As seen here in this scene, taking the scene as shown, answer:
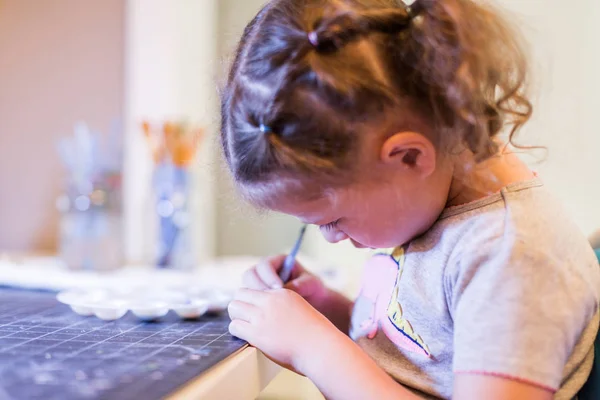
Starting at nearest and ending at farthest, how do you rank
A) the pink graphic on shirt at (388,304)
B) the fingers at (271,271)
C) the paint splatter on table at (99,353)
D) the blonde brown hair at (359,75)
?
1. the paint splatter on table at (99,353)
2. the blonde brown hair at (359,75)
3. the pink graphic on shirt at (388,304)
4. the fingers at (271,271)

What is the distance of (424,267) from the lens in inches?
24.5

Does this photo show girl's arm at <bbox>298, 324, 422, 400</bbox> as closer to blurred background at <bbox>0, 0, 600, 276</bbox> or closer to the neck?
the neck

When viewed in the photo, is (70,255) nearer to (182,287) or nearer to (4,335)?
(182,287)

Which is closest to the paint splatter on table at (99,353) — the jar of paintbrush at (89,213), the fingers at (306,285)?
the fingers at (306,285)

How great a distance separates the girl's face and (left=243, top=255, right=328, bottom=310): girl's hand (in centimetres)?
17

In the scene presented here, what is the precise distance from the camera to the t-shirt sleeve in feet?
1.66

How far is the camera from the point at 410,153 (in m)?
0.57

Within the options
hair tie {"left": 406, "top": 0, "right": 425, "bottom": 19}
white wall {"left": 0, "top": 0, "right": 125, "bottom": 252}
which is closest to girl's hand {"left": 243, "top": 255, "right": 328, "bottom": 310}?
hair tie {"left": 406, "top": 0, "right": 425, "bottom": 19}

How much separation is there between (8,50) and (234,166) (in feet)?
3.25

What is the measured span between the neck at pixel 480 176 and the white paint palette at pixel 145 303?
31cm

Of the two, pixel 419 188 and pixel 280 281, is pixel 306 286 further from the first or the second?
pixel 419 188

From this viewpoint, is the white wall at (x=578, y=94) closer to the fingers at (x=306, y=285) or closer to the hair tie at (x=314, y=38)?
the fingers at (x=306, y=285)

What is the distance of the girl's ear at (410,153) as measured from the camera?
0.55 metres

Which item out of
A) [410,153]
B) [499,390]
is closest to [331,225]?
[410,153]
